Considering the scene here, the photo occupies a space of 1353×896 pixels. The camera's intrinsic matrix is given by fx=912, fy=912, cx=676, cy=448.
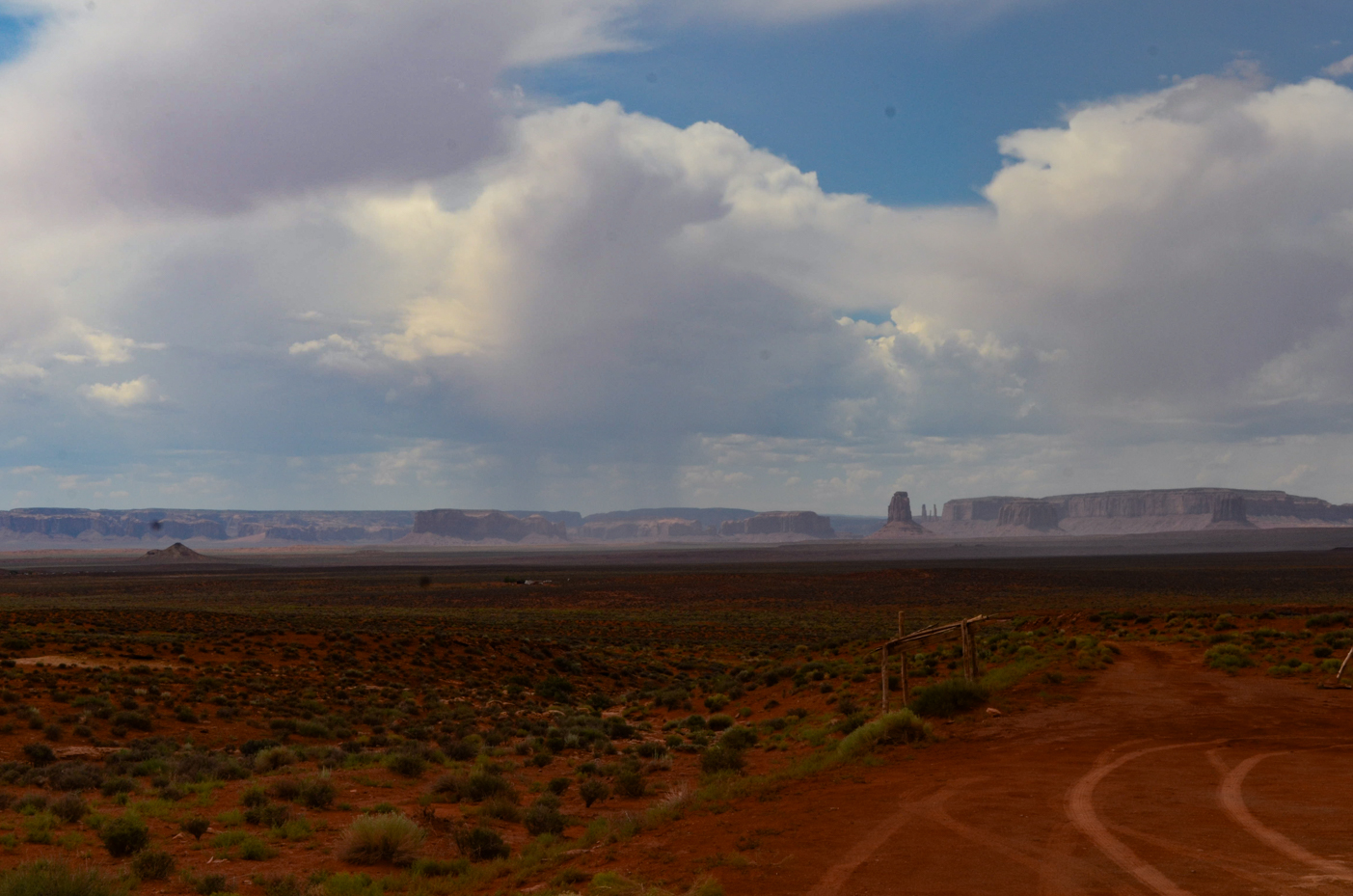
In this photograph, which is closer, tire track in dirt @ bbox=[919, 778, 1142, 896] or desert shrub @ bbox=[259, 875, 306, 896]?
tire track in dirt @ bbox=[919, 778, 1142, 896]

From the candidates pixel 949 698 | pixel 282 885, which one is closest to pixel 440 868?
pixel 282 885

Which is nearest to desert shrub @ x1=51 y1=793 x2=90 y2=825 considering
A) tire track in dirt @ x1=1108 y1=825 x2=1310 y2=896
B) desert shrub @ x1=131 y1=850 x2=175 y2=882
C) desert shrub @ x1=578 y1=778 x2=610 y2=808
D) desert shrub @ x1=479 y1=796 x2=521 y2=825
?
desert shrub @ x1=131 y1=850 x2=175 y2=882

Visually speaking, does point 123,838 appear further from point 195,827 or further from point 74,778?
point 74,778

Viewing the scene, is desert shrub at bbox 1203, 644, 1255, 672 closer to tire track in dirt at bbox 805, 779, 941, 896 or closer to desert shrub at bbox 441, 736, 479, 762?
tire track in dirt at bbox 805, 779, 941, 896

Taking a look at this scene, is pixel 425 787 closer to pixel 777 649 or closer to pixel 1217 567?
pixel 777 649

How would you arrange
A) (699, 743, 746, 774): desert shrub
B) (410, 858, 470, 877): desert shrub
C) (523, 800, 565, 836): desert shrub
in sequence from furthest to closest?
1. (699, 743, 746, 774): desert shrub
2. (523, 800, 565, 836): desert shrub
3. (410, 858, 470, 877): desert shrub

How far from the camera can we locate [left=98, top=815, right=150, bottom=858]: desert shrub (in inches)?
476

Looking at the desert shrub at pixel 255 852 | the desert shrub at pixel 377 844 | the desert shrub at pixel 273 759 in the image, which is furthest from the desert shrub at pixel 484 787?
the desert shrub at pixel 273 759

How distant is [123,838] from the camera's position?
12.2 m

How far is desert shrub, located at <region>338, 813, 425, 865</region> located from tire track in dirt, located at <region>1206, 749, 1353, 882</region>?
1018 centimetres

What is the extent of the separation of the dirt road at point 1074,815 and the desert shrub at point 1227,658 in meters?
4.83

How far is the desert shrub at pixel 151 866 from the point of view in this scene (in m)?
11.1

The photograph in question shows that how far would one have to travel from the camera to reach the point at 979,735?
17.0 m

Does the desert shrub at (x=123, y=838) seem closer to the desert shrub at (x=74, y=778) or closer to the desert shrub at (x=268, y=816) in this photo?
the desert shrub at (x=268, y=816)
